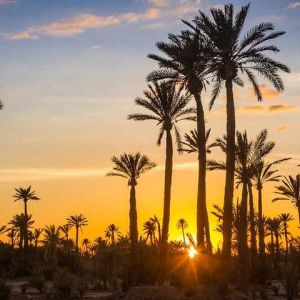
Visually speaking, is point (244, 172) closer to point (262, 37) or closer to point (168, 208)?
point (168, 208)

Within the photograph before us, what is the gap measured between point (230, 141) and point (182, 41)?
8175 millimetres

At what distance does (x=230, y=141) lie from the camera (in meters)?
25.0

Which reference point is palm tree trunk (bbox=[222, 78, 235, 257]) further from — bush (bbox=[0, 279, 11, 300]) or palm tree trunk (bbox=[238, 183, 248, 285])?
bush (bbox=[0, 279, 11, 300])

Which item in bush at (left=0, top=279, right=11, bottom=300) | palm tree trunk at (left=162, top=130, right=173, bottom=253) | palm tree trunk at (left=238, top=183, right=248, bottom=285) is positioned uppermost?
palm tree trunk at (left=162, top=130, right=173, bottom=253)

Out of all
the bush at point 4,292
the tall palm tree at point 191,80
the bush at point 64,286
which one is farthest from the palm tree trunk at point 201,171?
the bush at point 4,292

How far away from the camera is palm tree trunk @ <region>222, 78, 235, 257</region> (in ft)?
77.9

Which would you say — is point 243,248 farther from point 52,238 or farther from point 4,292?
point 52,238

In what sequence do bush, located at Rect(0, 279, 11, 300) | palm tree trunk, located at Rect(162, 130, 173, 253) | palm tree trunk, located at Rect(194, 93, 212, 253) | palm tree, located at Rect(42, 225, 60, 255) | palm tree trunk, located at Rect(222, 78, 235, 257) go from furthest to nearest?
palm tree, located at Rect(42, 225, 60, 255), palm tree trunk, located at Rect(162, 130, 173, 253), palm tree trunk, located at Rect(194, 93, 212, 253), palm tree trunk, located at Rect(222, 78, 235, 257), bush, located at Rect(0, 279, 11, 300)

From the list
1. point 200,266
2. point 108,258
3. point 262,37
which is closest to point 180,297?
point 200,266

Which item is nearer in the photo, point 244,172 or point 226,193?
point 226,193

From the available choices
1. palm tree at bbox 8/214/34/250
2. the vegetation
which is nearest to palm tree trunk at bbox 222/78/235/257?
the vegetation

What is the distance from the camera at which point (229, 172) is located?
977 inches

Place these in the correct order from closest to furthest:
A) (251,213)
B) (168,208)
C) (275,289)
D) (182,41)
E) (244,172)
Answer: (275,289) → (182,41) → (168,208) → (244,172) → (251,213)

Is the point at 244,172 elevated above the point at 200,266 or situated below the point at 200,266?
above
